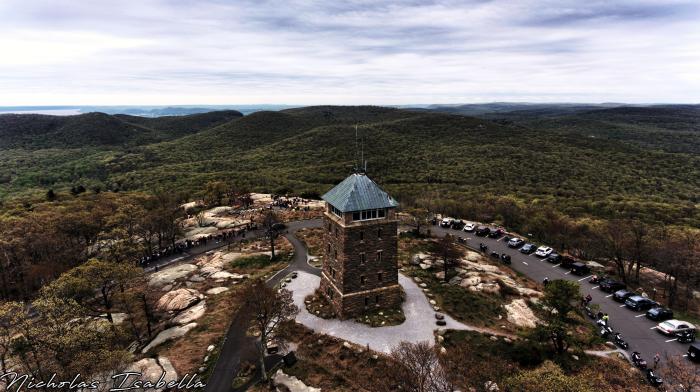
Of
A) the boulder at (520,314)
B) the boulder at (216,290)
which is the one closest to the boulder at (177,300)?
the boulder at (216,290)

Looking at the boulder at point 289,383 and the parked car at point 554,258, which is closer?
the boulder at point 289,383

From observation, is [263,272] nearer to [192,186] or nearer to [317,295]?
[317,295]

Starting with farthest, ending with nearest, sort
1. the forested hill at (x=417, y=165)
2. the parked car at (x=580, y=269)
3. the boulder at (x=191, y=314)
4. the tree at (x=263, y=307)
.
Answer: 1. the forested hill at (x=417, y=165)
2. the parked car at (x=580, y=269)
3. the boulder at (x=191, y=314)
4. the tree at (x=263, y=307)

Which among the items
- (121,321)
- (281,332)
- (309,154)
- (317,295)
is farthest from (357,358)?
(309,154)

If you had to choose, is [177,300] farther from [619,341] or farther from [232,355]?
[619,341]

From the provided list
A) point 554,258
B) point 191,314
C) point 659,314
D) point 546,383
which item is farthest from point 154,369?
point 554,258

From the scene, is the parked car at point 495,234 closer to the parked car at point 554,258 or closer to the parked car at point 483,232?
the parked car at point 483,232
